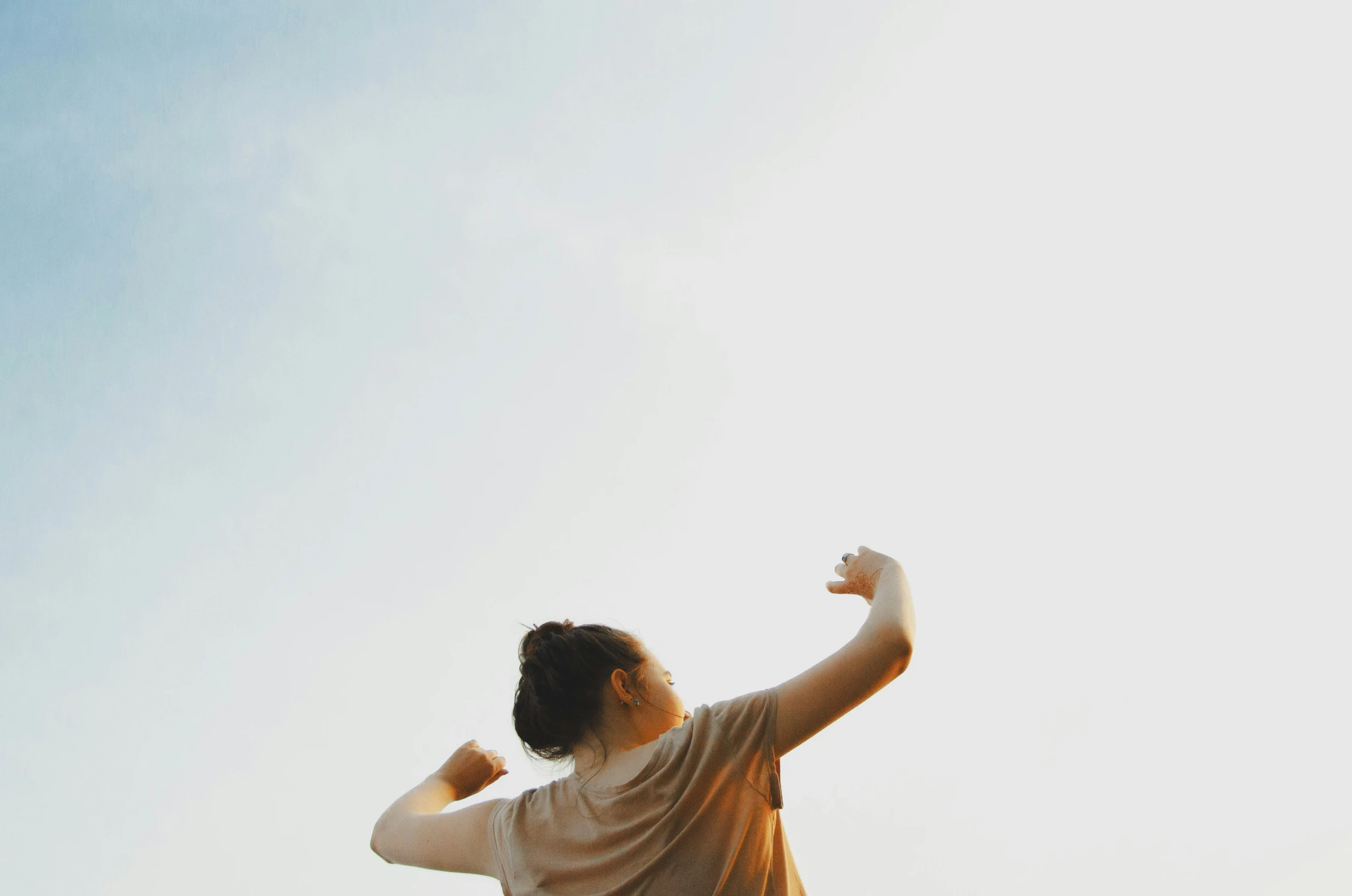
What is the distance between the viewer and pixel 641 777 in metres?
2.22

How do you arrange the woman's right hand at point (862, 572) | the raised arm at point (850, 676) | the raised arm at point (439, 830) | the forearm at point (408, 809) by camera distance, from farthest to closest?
the forearm at point (408, 809), the raised arm at point (439, 830), the woman's right hand at point (862, 572), the raised arm at point (850, 676)

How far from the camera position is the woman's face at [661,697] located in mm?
2473

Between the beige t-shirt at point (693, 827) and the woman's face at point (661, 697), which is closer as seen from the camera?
the beige t-shirt at point (693, 827)

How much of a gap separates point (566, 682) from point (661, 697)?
0.79 ft

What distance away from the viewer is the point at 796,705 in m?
2.05

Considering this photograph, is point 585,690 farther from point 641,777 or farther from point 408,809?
point 408,809

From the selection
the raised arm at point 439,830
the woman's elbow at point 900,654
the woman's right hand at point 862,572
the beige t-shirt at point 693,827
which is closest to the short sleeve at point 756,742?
the beige t-shirt at point 693,827

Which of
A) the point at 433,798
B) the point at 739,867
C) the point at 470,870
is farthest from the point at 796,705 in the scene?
the point at 433,798

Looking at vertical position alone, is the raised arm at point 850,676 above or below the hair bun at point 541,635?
below

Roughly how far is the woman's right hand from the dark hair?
0.54 metres

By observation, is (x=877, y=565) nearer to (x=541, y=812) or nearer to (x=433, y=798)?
(x=541, y=812)

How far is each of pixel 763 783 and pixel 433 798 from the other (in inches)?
40.9

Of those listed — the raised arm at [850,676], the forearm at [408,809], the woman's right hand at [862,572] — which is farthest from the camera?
the forearm at [408,809]

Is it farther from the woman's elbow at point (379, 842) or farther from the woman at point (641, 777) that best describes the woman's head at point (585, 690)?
the woman's elbow at point (379, 842)
